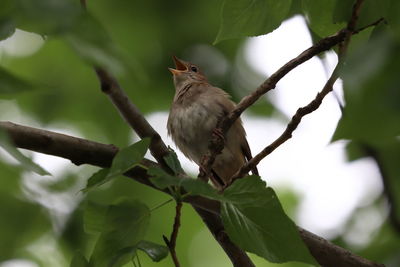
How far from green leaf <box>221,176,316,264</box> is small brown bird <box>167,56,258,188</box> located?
11.5 feet

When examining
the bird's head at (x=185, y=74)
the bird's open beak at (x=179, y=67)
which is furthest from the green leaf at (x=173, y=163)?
the bird's open beak at (x=179, y=67)

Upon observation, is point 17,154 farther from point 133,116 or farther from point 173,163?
point 133,116

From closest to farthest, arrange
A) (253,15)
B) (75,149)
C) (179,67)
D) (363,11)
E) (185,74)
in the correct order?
1. (363,11)
2. (253,15)
3. (75,149)
4. (185,74)
5. (179,67)

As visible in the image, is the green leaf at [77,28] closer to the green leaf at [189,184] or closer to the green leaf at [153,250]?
the green leaf at [189,184]

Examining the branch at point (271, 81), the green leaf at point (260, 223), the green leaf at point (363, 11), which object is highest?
the branch at point (271, 81)

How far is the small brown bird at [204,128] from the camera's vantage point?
5441 millimetres

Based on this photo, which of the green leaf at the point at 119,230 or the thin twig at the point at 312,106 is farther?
the green leaf at the point at 119,230

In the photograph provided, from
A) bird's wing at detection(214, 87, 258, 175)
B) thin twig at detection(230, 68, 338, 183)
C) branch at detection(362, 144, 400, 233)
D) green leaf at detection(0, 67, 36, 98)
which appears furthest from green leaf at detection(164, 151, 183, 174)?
bird's wing at detection(214, 87, 258, 175)

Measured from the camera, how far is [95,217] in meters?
2.08

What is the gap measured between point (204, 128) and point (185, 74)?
3.59 ft

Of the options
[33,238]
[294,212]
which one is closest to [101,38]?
[33,238]

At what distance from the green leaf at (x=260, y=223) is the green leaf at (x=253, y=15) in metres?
0.47

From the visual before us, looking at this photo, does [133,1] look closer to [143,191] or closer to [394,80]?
[143,191]

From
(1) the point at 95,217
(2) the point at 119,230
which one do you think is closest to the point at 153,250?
(2) the point at 119,230
